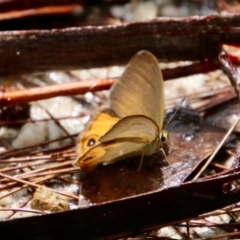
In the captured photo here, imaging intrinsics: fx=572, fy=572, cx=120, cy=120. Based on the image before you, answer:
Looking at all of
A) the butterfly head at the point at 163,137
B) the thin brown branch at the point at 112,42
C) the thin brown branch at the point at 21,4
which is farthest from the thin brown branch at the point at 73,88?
the thin brown branch at the point at 21,4

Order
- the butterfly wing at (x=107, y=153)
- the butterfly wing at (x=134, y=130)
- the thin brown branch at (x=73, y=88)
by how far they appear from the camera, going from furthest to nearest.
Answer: the thin brown branch at (x=73, y=88) < the butterfly wing at (x=107, y=153) < the butterfly wing at (x=134, y=130)

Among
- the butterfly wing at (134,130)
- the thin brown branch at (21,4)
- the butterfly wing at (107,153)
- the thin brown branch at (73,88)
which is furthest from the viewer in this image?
the thin brown branch at (21,4)

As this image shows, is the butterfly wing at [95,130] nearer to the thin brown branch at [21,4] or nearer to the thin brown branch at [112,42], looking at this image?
the thin brown branch at [112,42]

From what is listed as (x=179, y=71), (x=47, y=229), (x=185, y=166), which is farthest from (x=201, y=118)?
(x=47, y=229)

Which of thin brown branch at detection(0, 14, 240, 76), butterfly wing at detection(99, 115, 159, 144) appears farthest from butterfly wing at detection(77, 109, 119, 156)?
thin brown branch at detection(0, 14, 240, 76)

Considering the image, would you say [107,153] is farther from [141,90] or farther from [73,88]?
[73,88]
